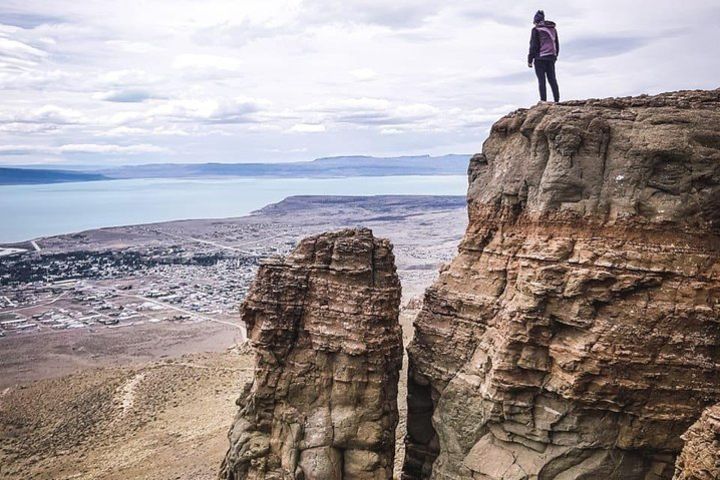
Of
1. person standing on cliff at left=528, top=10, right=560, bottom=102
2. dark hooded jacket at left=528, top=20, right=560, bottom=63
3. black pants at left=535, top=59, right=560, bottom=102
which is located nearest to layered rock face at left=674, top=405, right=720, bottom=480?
person standing on cliff at left=528, top=10, right=560, bottom=102

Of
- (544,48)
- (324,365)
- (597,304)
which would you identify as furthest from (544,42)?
A: (324,365)

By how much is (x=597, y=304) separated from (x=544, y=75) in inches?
400

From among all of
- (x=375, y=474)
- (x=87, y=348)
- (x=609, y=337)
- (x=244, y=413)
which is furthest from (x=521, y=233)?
(x=87, y=348)

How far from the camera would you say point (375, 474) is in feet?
62.7

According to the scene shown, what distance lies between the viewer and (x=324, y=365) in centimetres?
1952

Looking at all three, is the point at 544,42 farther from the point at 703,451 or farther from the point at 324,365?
the point at 703,451

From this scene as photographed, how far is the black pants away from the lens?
75.6 feet

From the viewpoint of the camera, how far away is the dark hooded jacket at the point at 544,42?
74.6 ft

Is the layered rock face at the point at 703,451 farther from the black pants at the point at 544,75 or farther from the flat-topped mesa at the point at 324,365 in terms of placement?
the black pants at the point at 544,75

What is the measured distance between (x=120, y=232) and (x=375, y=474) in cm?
15486

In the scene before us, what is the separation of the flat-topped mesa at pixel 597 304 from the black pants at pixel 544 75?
4.81 meters

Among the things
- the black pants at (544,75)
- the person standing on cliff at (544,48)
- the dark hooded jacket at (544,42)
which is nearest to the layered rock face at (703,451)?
the person standing on cliff at (544,48)

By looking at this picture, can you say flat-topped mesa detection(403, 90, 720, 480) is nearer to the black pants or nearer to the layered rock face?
the layered rock face

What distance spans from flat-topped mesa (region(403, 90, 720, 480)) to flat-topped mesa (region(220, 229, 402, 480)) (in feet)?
6.84
